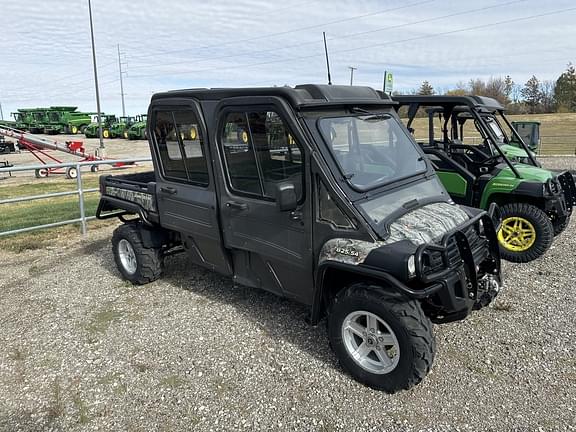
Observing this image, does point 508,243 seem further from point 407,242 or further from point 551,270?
point 407,242

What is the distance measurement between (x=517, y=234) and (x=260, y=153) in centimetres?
413

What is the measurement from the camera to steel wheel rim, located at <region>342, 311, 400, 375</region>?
3182mm

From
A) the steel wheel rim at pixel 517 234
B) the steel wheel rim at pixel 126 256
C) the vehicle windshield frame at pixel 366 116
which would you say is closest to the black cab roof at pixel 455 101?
the steel wheel rim at pixel 517 234

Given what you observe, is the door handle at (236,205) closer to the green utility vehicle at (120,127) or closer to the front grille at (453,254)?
the front grille at (453,254)

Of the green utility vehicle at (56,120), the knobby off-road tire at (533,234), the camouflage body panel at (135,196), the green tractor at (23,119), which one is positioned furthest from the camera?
the green tractor at (23,119)

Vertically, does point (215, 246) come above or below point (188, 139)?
below

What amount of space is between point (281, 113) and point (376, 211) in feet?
3.46

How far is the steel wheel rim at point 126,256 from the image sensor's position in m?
5.55

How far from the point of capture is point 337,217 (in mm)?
3299

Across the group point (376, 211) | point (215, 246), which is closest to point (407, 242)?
point (376, 211)

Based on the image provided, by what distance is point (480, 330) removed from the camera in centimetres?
407

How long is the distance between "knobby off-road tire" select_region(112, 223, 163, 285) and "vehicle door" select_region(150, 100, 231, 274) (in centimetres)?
57

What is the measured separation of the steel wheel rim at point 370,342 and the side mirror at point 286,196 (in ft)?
3.03

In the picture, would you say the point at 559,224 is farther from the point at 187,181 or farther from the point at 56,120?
the point at 56,120
